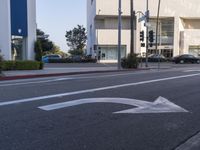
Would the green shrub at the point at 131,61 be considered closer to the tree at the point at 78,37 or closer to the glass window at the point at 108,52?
the glass window at the point at 108,52

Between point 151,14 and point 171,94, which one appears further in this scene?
point 151,14

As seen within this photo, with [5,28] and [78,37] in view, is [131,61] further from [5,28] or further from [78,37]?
[78,37]

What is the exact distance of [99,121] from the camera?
7.48m

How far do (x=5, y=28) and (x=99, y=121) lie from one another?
22.1m

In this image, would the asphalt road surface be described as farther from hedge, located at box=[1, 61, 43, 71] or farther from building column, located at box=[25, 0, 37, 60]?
building column, located at box=[25, 0, 37, 60]

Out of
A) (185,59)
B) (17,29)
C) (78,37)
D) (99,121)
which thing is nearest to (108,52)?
(185,59)

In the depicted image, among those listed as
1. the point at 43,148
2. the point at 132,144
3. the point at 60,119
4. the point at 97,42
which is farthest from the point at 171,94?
the point at 97,42

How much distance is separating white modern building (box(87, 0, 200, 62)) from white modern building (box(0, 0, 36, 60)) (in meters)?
34.9

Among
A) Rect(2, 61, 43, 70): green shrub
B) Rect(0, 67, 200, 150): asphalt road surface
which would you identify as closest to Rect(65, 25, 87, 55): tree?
Rect(2, 61, 43, 70): green shrub

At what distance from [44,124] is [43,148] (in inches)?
61.5

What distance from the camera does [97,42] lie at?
2645 inches

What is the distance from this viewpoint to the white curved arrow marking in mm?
8812

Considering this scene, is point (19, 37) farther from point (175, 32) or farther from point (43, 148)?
point (175, 32)

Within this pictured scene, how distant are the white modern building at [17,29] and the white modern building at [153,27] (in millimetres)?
34922
